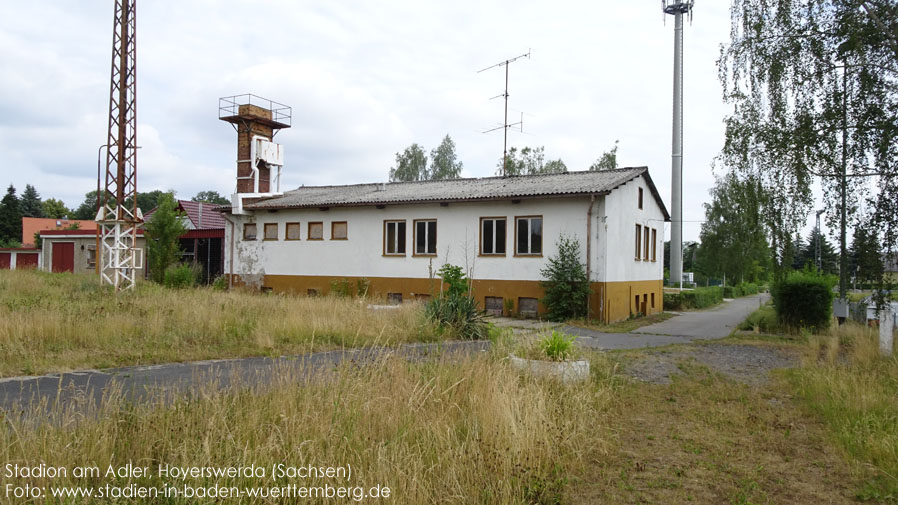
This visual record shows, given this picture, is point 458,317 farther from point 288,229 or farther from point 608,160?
point 608,160

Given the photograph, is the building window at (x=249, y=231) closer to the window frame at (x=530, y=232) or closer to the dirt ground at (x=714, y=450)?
the window frame at (x=530, y=232)

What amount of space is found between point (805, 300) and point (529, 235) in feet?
28.2


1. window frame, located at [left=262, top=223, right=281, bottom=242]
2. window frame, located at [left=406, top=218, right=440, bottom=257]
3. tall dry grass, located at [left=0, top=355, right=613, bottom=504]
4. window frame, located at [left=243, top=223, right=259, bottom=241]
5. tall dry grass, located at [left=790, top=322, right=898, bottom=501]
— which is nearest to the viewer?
tall dry grass, located at [left=0, top=355, right=613, bottom=504]

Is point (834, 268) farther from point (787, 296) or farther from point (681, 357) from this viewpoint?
point (681, 357)

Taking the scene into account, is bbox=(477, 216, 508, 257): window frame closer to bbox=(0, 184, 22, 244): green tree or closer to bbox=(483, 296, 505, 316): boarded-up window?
bbox=(483, 296, 505, 316): boarded-up window

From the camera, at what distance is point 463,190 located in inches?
973

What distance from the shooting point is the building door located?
132 feet

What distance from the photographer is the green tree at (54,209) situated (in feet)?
293

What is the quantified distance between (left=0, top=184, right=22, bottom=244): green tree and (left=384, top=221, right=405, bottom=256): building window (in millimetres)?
66639

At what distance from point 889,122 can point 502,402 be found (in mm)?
9516

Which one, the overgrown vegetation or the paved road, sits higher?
the overgrown vegetation

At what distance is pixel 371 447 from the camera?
4680 mm

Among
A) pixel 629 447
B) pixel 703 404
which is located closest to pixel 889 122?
pixel 703 404

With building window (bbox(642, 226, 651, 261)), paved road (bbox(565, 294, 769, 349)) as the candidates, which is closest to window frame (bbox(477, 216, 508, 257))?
paved road (bbox(565, 294, 769, 349))
